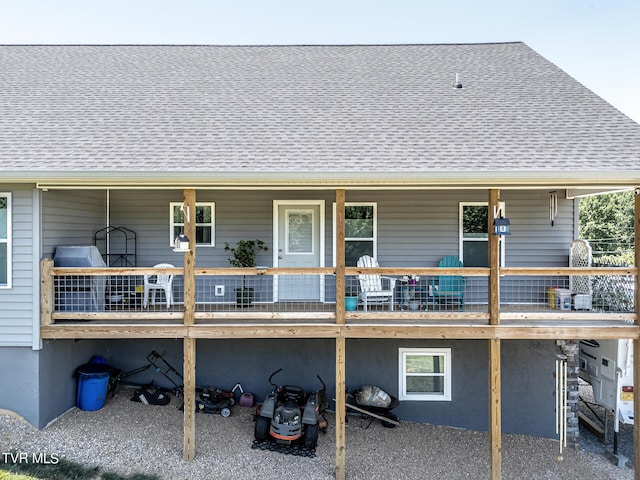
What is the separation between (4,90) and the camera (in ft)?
28.7

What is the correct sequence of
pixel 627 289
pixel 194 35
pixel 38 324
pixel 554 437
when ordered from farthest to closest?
pixel 194 35 → pixel 554 437 → pixel 627 289 → pixel 38 324

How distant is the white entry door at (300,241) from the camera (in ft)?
28.7

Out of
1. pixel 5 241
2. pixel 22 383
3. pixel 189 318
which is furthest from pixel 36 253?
pixel 189 318

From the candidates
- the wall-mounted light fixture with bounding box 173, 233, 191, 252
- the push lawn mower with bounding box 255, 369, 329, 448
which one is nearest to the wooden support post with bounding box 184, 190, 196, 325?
the wall-mounted light fixture with bounding box 173, 233, 191, 252

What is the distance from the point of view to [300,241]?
884 cm

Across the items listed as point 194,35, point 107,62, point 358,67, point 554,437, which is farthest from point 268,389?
point 194,35

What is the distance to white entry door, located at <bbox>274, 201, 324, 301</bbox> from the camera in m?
8.76

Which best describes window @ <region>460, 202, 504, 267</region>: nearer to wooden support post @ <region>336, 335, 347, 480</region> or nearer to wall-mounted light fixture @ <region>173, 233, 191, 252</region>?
wooden support post @ <region>336, 335, 347, 480</region>

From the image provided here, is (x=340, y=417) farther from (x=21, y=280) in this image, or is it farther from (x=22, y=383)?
(x=21, y=280)

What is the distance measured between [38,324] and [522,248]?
8290 millimetres

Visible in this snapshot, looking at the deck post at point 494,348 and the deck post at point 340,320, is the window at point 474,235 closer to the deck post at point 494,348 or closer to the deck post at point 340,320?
the deck post at point 494,348

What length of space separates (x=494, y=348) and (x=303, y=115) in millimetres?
5031

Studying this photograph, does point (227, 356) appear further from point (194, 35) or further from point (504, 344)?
point (194, 35)

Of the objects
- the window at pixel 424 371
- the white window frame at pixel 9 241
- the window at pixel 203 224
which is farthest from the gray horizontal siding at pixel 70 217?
the window at pixel 424 371
